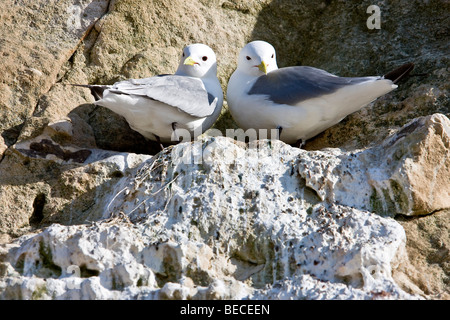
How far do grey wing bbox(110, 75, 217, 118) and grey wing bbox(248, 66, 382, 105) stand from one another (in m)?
0.34

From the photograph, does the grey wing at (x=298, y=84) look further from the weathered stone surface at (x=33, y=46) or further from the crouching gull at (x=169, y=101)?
the weathered stone surface at (x=33, y=46)

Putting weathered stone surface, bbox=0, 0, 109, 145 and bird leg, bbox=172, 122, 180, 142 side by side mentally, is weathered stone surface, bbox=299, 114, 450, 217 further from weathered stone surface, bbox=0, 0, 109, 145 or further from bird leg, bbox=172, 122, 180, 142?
weathered stone surface, bbox=0, 0, 109, 145

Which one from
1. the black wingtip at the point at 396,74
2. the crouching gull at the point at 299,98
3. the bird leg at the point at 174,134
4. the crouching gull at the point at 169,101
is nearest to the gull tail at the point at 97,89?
the crouching gull at the point at 169,101

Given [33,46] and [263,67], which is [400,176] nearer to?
[263,67]

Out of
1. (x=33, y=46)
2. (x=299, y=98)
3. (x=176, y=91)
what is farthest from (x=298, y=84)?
(x=33, y=46)

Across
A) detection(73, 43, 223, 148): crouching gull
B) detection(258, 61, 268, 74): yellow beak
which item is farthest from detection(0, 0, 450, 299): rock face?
detection(258, 61, 268, 74): yellow beak

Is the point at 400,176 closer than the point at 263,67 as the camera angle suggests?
Yes

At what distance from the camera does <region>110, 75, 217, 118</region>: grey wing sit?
4566 millimetres

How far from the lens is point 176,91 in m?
4.73

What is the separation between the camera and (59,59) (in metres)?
5.23

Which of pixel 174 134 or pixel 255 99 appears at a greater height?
pixel 255 99

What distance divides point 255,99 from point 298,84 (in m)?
0.31
